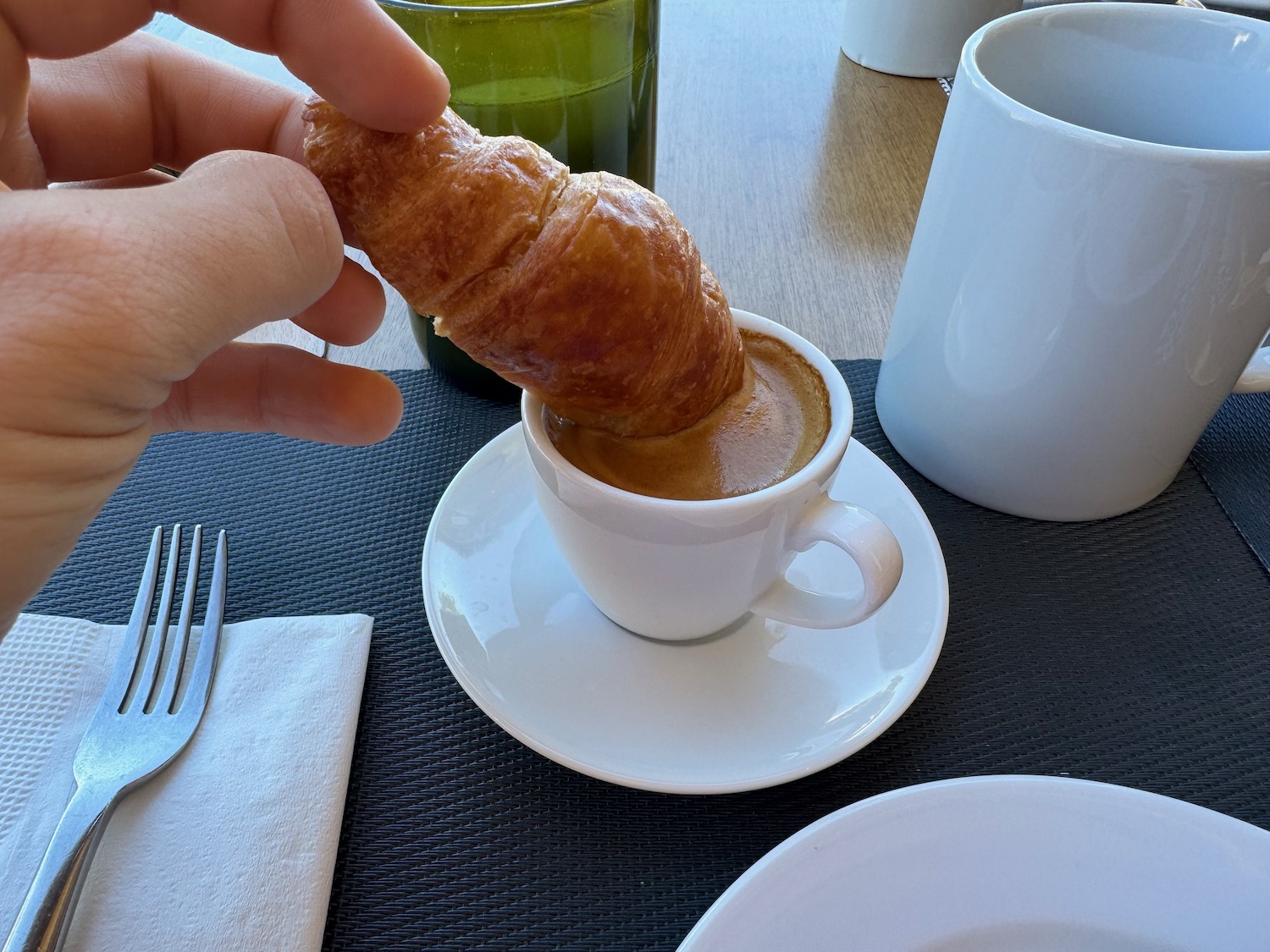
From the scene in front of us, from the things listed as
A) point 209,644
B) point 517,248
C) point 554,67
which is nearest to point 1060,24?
point 554,67

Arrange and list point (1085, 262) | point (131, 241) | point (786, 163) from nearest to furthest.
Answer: point (131, 241) < point (1085, 262) < point (786, 163)

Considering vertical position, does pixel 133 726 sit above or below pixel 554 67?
below

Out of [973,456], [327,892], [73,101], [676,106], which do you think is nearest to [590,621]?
[327,892]

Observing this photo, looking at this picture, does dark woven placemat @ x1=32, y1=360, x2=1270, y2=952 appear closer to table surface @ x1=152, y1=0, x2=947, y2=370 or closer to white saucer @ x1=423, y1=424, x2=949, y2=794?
white saucer @ x1=423, y1=424, x2=949, y2=794

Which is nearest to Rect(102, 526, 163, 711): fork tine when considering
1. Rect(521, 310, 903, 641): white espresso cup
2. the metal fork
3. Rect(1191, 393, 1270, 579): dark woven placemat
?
the metal fork

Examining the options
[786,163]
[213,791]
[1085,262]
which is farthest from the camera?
[786,163]

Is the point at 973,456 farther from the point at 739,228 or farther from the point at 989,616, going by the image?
the point at 739,228

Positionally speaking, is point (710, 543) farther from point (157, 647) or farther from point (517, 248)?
point (157, 647)
